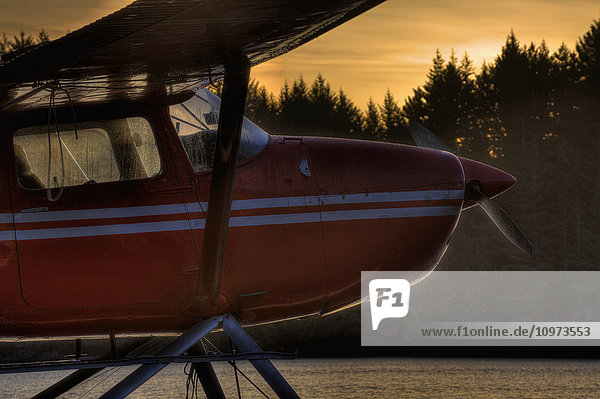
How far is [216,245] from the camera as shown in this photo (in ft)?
21.0

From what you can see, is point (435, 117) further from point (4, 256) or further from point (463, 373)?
point (4, 256)

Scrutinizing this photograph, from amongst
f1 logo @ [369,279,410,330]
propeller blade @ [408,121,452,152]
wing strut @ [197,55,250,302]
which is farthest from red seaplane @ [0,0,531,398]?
propeller blade @ [408,121,452,152]

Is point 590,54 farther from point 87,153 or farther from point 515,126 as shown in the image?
point 87,153

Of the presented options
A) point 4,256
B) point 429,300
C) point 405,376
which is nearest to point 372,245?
point 4,256

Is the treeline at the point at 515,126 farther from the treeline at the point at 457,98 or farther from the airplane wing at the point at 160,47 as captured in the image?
the airplane wing at the point at 160,47

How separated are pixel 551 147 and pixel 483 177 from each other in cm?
5860

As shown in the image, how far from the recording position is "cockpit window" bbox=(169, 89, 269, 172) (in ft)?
22.4

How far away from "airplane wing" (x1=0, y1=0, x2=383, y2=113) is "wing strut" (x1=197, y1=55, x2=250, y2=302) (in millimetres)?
203

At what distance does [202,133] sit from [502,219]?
9.37 feet

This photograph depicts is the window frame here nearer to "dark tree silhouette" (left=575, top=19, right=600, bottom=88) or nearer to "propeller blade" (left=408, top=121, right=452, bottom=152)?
"propeller blade" (left=408, top=121, right=452, bottom=152)

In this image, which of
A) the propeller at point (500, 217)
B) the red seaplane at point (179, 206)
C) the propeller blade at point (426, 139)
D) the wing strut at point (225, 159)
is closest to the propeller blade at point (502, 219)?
the propeller at point (500, 217)

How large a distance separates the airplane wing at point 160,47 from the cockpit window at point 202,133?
→ 13cm

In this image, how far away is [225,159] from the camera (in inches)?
251

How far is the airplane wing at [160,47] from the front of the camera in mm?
5379
